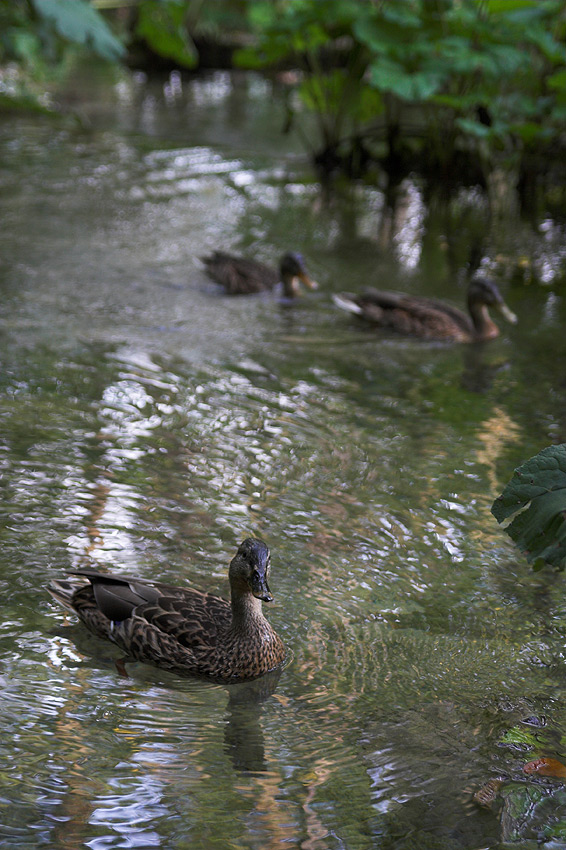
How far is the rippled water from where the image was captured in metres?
3.74

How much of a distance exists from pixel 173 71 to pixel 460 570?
23.3m

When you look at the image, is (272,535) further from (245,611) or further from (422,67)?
(422,67)

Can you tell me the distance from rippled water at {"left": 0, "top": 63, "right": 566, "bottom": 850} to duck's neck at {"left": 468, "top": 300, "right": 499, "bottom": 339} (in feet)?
0.54

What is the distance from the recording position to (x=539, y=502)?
3.86m

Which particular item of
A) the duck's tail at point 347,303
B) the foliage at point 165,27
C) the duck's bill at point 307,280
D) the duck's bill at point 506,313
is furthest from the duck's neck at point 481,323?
the foliage at point 165,27

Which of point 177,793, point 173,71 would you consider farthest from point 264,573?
point 173,71

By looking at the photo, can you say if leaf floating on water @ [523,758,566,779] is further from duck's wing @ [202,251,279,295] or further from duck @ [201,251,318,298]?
duck's wing @ [202,251,279,295]

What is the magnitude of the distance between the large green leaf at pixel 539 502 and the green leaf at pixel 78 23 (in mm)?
9939

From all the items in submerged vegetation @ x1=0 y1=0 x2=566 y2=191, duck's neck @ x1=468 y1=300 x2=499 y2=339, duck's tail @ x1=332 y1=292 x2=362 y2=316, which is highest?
submerged vegetation @ x1=0 y1=0 x2=566 y2=191

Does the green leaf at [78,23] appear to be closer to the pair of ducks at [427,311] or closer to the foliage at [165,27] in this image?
Answer: the pair of ducks at [427,311]

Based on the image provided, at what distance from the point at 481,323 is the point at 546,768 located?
18.0 feet

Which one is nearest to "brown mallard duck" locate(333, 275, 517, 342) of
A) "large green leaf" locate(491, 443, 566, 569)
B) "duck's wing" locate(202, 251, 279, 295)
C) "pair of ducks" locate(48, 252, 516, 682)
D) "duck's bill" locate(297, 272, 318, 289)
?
"duck's bill" locate(297, 272, 318, 289)

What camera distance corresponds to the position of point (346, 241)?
11.8 metres

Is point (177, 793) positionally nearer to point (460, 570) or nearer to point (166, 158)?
point (460, 570)
